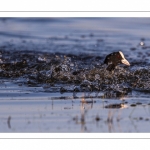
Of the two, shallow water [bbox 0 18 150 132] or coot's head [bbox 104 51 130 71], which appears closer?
shallow water [bbox 0 18 150 132]

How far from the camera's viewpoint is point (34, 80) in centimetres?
1225

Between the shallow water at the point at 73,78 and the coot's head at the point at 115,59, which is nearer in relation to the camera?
Answer: the shallow water at the point at 73,78

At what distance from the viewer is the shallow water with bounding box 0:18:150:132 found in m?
8.95

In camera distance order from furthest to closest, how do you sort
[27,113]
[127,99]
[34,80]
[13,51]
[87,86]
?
[13,51] → [34,80] → [87,86] → [127,99] → [27,113]

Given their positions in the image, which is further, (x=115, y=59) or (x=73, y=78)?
(x=115, y=59)

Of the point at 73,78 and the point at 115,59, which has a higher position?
the point at 115,59

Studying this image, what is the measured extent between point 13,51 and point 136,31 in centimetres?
448

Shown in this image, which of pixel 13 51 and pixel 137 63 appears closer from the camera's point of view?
pixel 137 63

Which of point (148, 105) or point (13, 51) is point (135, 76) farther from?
point (13, 51)

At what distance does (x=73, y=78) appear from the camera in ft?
39.9

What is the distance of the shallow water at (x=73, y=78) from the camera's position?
8945 millimetres
